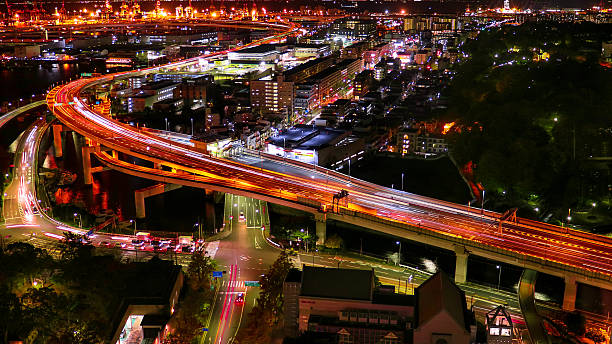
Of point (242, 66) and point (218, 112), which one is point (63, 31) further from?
point (218, 112)

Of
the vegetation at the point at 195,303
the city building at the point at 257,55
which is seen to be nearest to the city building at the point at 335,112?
the vegetation at the point at 195,303

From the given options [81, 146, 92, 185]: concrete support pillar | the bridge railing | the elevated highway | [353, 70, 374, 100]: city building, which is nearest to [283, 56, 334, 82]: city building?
[353, 70, 374, 100]: city building

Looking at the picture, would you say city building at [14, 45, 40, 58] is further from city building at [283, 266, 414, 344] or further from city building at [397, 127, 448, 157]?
city building at [283, 266, 414, 344]

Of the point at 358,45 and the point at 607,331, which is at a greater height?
the point at 358,45

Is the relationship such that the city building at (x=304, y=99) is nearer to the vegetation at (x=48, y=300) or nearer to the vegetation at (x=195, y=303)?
the vegetation at (x=195, y=303)

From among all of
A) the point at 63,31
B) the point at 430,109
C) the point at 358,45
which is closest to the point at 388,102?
the point at 430,109
